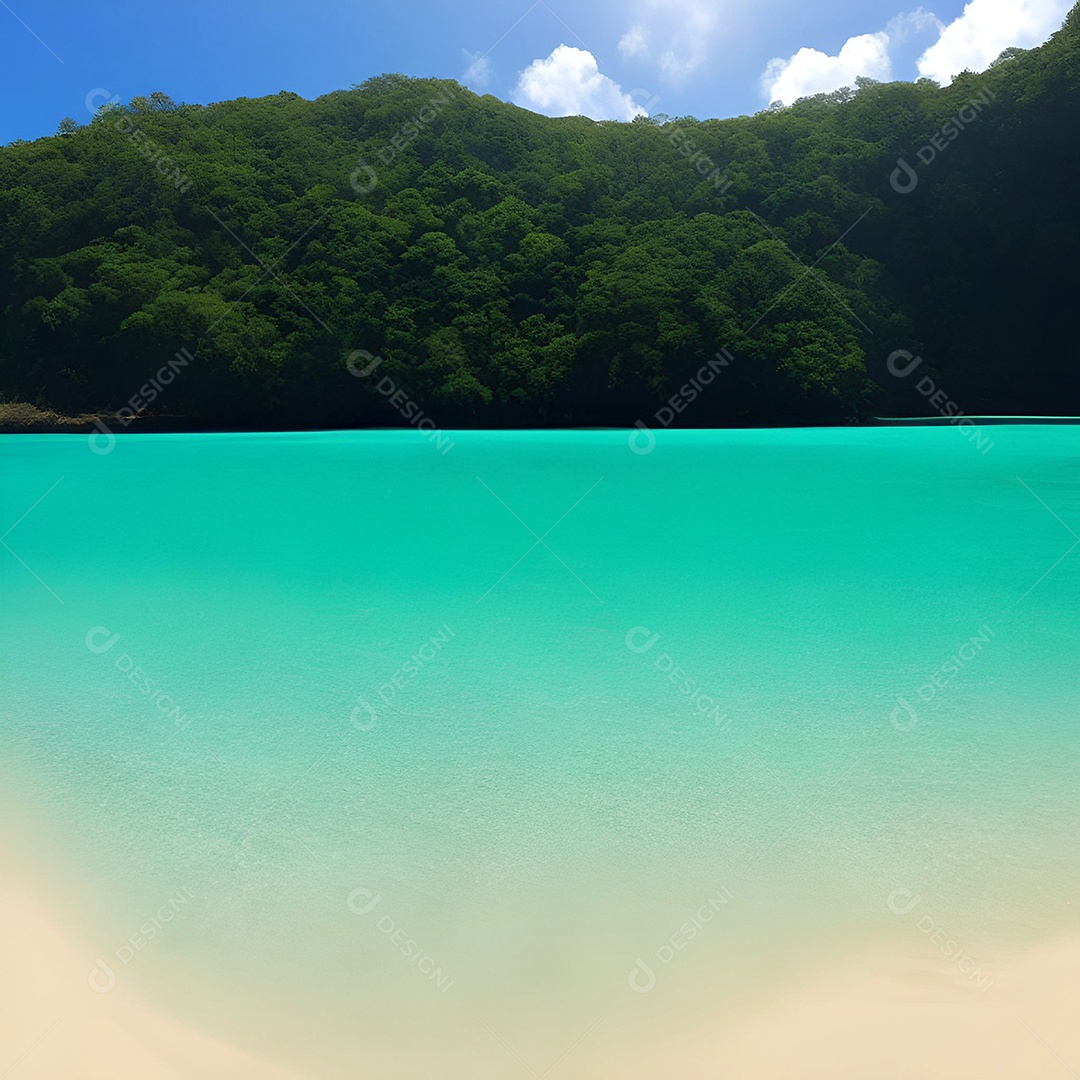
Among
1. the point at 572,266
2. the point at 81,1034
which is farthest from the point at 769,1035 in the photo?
the point at 572,266

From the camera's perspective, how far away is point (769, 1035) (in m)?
1.82

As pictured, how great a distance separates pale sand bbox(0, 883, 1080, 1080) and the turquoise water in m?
0.05

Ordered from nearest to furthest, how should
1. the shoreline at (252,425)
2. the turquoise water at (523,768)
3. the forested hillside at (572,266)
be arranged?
the turquoise water at (523,768), the shoreline at (252,425), the forested hillside at (572,266)

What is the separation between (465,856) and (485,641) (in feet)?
6.88

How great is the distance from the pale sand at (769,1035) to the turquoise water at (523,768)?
0.05 metres

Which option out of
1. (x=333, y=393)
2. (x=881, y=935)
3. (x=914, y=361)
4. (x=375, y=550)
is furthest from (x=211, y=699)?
(x=914, y=361)

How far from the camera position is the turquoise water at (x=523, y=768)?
2053 millimetres

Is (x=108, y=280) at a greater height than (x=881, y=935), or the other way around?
(x=108, y=280)

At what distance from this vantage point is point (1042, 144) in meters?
28.8

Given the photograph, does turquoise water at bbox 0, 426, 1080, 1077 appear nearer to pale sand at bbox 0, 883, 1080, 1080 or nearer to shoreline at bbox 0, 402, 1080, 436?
pale sand at bbox 0, 883, 1080, 1080

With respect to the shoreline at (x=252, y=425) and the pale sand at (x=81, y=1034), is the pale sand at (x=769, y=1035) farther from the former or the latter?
the shoreline at (x=252, y=425)

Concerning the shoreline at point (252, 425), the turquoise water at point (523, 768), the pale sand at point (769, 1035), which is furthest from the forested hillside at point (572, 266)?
the pale sand at point (769, 1035)

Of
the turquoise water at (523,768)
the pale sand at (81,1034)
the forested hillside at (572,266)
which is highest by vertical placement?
the forested hillside at (572,266)

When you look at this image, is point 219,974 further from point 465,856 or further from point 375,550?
point 375,550
